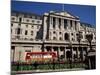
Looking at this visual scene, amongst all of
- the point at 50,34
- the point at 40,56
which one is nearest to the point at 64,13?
the point at 50,34

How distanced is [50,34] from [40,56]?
0.84 feet

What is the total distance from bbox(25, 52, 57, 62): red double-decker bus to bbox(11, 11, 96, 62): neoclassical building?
3cm

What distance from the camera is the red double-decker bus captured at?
6.91ft

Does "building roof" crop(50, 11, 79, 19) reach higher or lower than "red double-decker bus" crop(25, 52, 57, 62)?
higher

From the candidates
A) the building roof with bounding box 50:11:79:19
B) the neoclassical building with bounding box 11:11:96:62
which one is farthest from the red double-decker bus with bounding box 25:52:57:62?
the building roof with bounding box 50:11:79:19

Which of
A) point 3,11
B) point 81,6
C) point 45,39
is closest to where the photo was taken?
point 3,11

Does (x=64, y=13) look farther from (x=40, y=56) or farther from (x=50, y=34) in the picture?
(x=40, y=56)

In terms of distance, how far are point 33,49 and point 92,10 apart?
0.82 m

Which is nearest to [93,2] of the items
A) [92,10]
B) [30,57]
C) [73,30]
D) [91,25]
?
[92,10]

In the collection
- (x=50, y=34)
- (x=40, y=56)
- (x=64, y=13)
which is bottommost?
(x=40, y=56)

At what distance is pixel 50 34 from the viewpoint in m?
2.20

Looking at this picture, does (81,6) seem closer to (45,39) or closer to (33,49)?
(45,39)

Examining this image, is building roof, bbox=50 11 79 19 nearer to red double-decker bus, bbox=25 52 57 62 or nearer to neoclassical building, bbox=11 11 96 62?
neoclassical building, bbox=11 11 96 62

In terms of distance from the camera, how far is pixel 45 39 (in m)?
2.18
